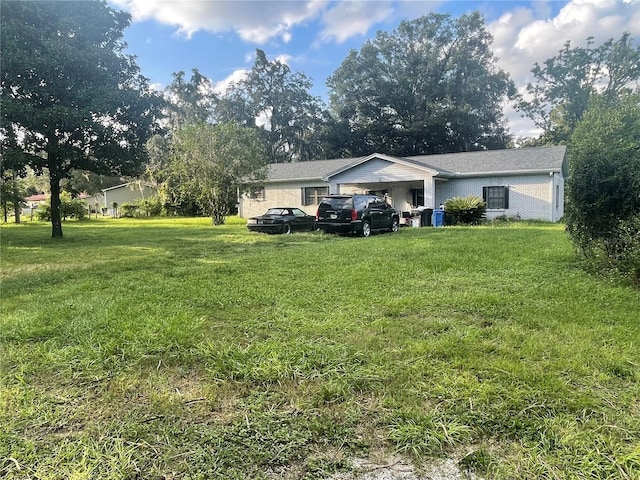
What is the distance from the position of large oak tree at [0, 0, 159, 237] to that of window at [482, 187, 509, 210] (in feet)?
51.0

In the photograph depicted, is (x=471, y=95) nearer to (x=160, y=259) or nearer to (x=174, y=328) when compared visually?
(x=160, y=259)

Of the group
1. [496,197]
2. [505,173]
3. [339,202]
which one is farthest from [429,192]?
[339,202]

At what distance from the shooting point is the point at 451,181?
2153 centimetres

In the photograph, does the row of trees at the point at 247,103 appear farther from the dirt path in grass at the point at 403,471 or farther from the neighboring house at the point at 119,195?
the dirt path in grass at the point at 403,471

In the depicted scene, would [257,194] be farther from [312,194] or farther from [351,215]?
[351,215]

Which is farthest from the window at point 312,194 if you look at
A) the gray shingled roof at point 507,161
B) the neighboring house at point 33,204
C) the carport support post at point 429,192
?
the neighboring house at point 33,204

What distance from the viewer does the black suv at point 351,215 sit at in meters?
14.6

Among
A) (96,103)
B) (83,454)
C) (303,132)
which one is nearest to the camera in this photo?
(83,454)

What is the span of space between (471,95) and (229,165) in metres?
27.7

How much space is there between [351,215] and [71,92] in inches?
412

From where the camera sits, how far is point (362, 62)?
40.7 meters

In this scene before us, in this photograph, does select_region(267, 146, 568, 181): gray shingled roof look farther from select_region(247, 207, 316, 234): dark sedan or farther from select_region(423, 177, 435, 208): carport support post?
select_region(247, 207, 316, 234): dark sedan

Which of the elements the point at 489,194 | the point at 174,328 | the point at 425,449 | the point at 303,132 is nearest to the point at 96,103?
the point at 174,328

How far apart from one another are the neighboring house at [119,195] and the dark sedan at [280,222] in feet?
84.4
